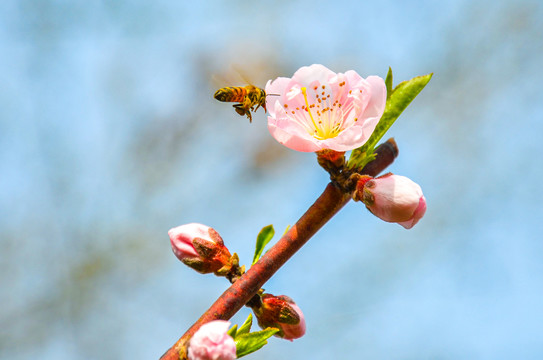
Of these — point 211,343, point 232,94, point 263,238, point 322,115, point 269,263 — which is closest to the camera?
point 211,343

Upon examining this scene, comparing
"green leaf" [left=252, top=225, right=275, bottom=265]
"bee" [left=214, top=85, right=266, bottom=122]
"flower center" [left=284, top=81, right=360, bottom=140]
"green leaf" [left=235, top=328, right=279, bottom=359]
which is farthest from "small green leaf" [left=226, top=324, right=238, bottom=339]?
"bee" [left=214, top=85, right=266, bottom=122]

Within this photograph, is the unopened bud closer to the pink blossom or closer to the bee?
the pink blossom

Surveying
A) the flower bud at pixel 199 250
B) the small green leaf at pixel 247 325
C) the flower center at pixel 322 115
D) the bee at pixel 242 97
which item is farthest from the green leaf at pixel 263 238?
the bee at pixel 242 97

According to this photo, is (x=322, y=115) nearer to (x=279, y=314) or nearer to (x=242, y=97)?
(x=242, y=97)

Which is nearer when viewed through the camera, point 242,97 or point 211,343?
point 211,343

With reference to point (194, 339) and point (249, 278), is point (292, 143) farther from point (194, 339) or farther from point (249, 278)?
point (194, 339)

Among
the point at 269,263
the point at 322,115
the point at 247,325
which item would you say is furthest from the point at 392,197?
the point at 322,115

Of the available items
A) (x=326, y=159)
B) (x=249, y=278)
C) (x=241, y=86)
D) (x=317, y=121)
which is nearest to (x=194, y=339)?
(x=249, y=278)
